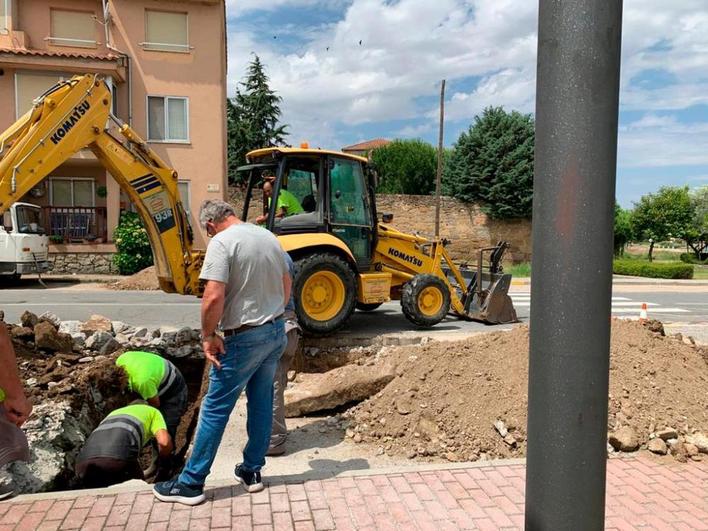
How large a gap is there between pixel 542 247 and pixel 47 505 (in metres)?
3.30

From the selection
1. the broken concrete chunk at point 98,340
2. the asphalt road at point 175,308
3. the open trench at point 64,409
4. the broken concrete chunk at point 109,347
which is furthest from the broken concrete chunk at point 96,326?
the asphalt road at point 175,308

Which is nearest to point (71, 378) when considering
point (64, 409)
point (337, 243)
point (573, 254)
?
point (64, 409)

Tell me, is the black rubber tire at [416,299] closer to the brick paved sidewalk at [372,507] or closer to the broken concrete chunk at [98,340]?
the broken concrete chunk at [98,340]

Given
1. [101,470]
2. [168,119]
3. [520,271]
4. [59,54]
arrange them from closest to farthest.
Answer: [101,470]
[59,54]
[168,119]
[520,271]

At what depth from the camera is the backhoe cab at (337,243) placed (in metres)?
7.90

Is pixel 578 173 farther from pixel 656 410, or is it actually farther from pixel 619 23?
pixel 656 410

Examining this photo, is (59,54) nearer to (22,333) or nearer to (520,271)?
(22,333)

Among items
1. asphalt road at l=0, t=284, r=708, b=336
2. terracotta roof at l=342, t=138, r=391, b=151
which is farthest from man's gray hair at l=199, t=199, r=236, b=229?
terracotta roof at l=342, t=138, r=391, b=151

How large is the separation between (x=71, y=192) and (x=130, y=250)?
4040mm

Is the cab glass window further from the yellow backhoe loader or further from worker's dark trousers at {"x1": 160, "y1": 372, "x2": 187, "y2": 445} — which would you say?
worker's dark trousers at {"x1": 160, "y1": 372, "x2": 187, "y2": 445}

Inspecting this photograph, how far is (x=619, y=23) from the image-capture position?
1704 millimetres

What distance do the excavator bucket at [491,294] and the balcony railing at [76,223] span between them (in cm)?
1540

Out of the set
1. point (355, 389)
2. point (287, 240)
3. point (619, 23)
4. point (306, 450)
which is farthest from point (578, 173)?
point (287, 240)

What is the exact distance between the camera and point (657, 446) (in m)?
4.57
